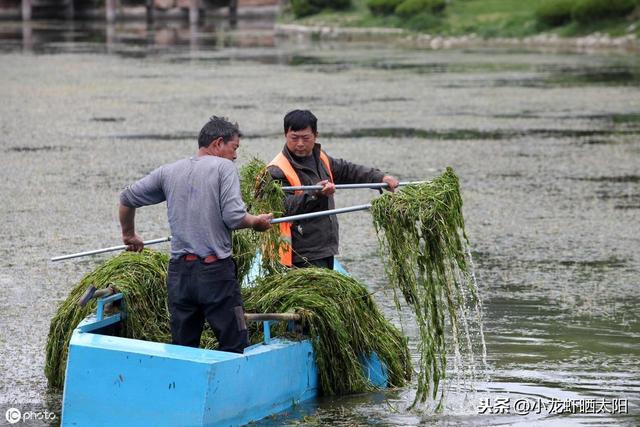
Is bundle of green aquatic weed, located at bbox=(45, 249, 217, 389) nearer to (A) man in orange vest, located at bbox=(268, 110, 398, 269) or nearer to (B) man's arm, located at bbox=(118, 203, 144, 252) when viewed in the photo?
(B) man's arm, located at bbox=(118, 203, 144, 252)

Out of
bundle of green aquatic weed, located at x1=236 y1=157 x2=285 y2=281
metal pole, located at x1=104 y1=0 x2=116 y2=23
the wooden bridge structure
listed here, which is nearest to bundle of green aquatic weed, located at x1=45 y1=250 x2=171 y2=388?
bundle of green aquatic weed, located at x1=236 y1=157 x2=285 y2=281

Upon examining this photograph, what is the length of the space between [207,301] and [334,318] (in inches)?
35.8

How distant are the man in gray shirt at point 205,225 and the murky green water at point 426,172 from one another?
69 centimetres

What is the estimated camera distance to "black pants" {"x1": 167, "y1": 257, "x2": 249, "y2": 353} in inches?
255

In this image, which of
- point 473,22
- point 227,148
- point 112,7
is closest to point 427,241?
point 227,148

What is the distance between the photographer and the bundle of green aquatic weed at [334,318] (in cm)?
717

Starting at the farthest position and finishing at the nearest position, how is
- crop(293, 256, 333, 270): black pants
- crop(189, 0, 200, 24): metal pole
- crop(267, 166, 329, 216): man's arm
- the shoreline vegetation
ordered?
crop(189, 0, 200, 24): metal pole → the shoreline vegetation → crop(293, 256, 333, 270): black pants → crop(267, 166, 329, 216): man's arm

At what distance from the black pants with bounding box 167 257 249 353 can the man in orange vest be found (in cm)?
110

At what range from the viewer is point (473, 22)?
50281 mm

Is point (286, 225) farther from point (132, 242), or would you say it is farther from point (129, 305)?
point (132, 242)

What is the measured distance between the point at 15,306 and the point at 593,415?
433 cm

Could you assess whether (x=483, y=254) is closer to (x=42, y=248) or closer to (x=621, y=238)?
(x=621, y=238)

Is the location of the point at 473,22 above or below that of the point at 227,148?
above

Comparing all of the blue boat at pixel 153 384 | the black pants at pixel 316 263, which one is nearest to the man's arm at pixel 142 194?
the blue boat at pixel 153 384
